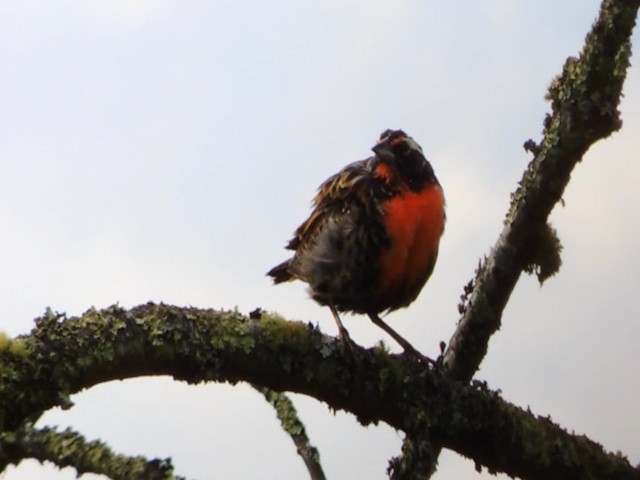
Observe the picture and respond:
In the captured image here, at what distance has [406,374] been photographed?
442 centimetres

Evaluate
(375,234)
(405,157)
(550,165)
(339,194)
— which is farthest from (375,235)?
(550,165)

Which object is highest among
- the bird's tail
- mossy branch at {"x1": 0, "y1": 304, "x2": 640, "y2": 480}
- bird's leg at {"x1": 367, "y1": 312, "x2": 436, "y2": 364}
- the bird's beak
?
the bird's beak

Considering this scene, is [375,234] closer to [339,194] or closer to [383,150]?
[339,194]

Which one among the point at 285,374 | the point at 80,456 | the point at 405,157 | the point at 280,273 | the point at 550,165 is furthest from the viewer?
the point at 280,273

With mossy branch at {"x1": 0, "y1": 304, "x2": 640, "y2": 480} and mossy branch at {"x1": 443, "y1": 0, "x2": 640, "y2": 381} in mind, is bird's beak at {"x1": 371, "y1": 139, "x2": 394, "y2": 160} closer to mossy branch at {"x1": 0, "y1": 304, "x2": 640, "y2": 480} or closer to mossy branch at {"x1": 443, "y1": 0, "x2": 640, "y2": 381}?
mossy branch at {"x1": 443, "y1": 0, "x2": 640, "y2": 381}

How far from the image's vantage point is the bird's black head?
5.84 meters

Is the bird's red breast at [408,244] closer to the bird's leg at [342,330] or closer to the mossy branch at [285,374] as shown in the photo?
the bird's leg at [342,330]

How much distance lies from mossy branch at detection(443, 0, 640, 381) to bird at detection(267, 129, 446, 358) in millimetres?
417

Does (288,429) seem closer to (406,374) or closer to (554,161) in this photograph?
(406,374)

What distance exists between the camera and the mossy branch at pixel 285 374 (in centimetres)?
348

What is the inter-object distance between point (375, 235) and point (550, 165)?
3.40 feet

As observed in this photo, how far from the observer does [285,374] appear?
13.1 feet

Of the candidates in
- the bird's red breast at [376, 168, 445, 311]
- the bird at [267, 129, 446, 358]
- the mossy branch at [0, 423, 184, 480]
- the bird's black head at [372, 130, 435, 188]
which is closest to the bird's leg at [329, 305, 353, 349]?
the bird at [267, 129, 446, 358]

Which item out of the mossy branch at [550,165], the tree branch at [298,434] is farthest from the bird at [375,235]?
the tree branch at [298,434]
